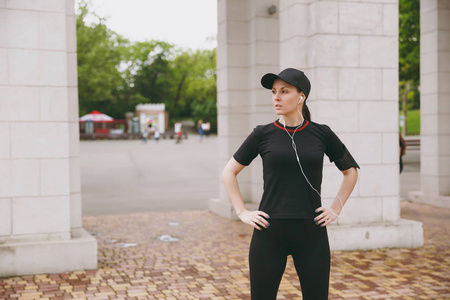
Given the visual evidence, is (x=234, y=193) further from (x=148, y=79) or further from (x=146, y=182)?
(x=148, y=79)

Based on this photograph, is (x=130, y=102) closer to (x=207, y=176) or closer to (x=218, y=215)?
(x=207, y=176)

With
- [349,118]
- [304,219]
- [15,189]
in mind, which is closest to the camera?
[304,219]

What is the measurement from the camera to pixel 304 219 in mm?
3264

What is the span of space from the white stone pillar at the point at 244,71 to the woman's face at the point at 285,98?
7.79 m

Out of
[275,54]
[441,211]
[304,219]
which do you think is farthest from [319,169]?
[441,211]

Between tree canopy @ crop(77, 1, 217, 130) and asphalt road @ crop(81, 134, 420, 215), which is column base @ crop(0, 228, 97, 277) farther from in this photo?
tree canopy @ crop(77, 1, 217, 130)

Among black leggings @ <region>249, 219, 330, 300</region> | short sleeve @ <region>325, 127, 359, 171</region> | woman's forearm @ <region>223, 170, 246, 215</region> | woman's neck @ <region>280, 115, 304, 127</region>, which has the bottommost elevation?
black leggings @ <region>249, 219, 330, 300</region>

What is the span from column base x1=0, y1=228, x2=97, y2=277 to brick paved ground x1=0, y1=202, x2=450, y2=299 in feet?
0.42

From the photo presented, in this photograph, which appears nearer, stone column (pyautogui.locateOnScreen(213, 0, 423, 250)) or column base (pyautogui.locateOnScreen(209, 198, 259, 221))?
stone column (pyautogui.locateOnScreen(213, 0, 423, 250))

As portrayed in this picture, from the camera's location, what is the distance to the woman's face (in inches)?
130

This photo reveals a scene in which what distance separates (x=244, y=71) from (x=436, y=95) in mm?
4379

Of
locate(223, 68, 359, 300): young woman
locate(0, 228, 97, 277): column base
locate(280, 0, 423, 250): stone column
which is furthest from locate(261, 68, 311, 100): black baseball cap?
locate(280, 0, 423, 250): stone column

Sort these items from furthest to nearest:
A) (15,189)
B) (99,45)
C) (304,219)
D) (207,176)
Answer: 1. (99,45)
2. (207,176)
3. (15,189)
4. (304,219)

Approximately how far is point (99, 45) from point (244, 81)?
40843mm
